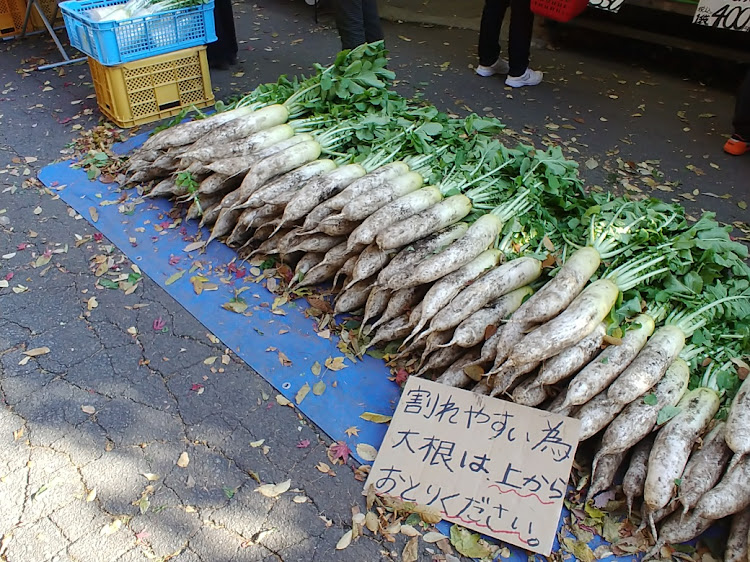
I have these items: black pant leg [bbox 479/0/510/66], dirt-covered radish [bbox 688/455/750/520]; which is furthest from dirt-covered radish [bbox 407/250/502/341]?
black pant leg [bbox 479/0/510/66]

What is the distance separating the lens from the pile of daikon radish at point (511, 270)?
2.33 metres

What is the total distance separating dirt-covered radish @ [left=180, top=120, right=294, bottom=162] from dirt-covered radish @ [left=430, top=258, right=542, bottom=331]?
1.71 meters

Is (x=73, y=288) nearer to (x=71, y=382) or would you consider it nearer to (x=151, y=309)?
(x=151, y=309)

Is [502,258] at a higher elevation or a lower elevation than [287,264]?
higher

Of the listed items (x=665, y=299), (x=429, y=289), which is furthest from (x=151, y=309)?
(x=665, y=299)

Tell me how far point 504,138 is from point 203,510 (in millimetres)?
4006

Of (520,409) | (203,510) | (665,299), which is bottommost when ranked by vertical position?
(203,510)

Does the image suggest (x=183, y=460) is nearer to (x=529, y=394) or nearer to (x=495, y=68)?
(x=529, y=394)

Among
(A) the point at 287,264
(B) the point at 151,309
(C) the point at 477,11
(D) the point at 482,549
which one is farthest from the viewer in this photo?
(C) the point at 477,11

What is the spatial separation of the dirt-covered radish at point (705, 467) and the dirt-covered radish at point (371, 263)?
60.5 inches

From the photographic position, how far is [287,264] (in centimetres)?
353

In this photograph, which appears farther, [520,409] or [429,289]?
[429,289]

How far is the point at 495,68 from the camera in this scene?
6449mm

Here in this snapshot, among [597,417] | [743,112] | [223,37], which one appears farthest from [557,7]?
[597,417]
